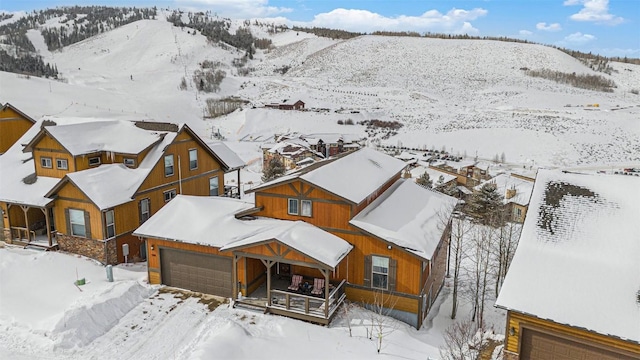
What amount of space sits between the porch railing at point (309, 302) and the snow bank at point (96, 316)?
5822 mm

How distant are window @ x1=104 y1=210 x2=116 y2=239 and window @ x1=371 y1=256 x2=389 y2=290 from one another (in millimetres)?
13632

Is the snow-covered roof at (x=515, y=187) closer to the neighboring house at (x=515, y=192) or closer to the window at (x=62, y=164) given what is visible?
the neighboring house at (x=515, y=192)

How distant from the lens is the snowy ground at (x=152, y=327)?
1459 cm

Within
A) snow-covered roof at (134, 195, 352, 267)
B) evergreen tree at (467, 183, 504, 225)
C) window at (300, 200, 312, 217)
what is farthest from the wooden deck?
evergreen tree at (467, 183, 504, 225)

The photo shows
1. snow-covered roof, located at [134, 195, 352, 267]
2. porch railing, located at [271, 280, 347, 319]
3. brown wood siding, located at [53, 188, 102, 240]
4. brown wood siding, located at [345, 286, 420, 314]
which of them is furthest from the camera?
brown wood siding, located at [53, 188, 102, 240]

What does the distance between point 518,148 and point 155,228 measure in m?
67.9

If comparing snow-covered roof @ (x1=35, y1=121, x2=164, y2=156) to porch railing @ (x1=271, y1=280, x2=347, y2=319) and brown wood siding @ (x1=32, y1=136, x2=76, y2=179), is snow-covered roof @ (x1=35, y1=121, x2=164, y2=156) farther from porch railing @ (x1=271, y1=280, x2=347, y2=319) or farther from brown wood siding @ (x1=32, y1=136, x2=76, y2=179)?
porch railing @ (x1=271, y1=280, x2=347, y2=319)

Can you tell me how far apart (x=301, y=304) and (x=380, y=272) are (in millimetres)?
3478

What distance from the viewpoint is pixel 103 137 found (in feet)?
87.9

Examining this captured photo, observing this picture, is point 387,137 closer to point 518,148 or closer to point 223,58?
point 518,148

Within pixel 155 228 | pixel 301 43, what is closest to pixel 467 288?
pixel 155 228

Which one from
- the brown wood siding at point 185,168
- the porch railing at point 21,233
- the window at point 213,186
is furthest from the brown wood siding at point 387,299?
the porch railing at point 21,233

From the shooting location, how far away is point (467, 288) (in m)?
24.6

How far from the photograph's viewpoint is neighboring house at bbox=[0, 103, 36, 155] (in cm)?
3131
